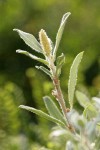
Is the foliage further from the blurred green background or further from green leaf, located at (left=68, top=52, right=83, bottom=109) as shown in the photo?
the blurred green background

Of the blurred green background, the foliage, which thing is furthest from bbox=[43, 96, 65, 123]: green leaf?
the blurred green background

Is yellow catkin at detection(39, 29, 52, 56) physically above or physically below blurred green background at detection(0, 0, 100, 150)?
below

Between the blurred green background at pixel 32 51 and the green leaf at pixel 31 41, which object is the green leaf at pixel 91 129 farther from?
the blurred green background at pixel 32 51

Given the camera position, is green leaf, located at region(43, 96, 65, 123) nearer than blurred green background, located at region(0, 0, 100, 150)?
Yes

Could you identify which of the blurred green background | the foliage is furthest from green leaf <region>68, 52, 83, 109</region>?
the blurred green background

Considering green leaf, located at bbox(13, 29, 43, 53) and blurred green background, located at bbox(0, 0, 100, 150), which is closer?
green leaf, located at bbox(13, 29, 43, 53)

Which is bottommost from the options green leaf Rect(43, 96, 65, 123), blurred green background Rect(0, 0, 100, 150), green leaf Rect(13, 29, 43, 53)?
green leaf Rect(43, 96, 65, 123)

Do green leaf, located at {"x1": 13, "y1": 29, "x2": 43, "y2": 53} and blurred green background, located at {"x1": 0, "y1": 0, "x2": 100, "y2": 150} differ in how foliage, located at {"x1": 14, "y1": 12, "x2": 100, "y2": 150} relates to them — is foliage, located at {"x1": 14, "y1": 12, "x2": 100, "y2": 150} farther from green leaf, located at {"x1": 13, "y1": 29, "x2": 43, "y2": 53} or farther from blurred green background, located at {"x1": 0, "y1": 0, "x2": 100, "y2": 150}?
blurred green background, located at {"x1": 0, "y1": 0, "x2": 100, "y2": 150}

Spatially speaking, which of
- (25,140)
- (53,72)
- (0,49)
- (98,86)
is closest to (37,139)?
(25,140)
